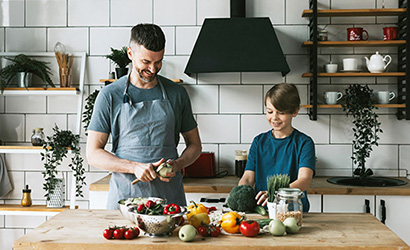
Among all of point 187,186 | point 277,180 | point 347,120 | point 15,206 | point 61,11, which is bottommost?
point 15,206

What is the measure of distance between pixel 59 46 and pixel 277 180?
237 cm

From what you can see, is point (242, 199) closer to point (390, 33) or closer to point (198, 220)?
point (198, 220)

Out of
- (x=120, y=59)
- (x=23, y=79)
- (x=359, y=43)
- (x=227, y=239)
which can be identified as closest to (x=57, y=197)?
(x=23, y=79)

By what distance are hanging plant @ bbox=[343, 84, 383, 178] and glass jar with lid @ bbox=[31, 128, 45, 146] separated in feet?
7.29

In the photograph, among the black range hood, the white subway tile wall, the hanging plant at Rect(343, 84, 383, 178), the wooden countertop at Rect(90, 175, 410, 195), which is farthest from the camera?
the white subway tile wall

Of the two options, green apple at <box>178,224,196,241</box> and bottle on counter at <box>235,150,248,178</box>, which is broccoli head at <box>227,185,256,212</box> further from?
bottle on counter at <box>235,150,248,178</box>

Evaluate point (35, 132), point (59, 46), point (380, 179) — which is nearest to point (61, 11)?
point (59, 46)

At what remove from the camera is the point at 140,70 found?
2148mm

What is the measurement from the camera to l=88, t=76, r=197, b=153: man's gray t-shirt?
86.5 inches

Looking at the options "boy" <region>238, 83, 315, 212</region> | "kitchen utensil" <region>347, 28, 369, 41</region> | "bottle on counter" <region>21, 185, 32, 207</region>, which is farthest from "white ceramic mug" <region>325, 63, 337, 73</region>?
"bottle on counter" <region>21, 185, 32, 207</region>

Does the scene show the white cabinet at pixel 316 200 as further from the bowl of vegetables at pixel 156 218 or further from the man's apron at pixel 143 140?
the bowl of vegetables at pixel 156 218

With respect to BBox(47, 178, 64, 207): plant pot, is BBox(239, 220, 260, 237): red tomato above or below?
above

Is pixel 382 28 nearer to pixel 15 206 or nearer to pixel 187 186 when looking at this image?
pixel 187 186

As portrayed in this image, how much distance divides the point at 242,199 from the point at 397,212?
1505mm
